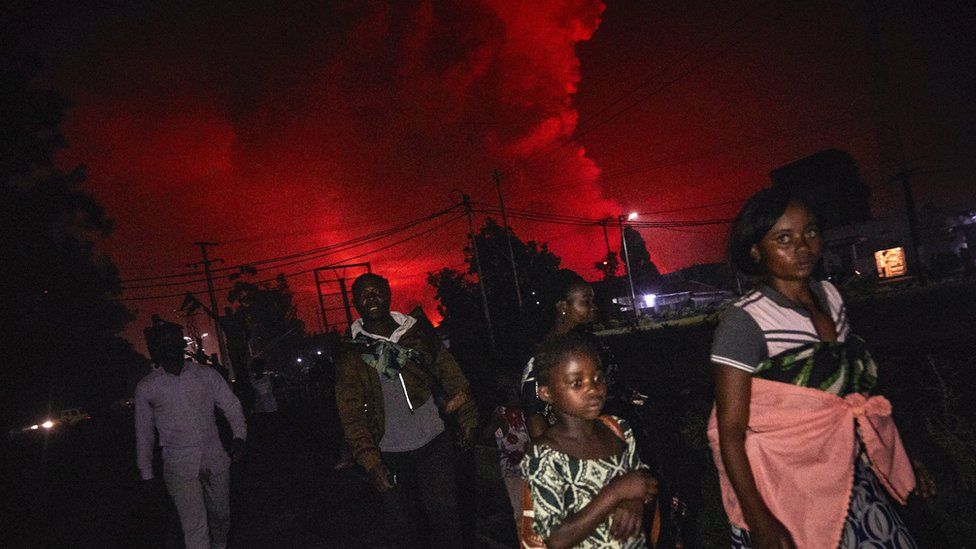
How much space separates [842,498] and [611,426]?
0.90 meters

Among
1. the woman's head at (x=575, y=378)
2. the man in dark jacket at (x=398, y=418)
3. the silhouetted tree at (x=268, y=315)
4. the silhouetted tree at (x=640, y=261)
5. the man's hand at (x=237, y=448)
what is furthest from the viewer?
the silhouetted tree at (x=268, y=315)

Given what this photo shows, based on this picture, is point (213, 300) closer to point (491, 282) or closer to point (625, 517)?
point (491, 282)

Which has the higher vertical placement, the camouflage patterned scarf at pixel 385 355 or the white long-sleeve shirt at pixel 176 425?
the camouflage patterned scarf at pixel 385 355

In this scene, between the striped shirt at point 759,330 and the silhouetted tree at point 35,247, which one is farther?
the silhouetted tree at point 35,247

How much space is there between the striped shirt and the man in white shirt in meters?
4.22

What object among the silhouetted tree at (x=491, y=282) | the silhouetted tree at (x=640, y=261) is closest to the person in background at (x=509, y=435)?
the silhouetted tree at (x=491, y=282)

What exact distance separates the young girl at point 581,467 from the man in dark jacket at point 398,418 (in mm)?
1423

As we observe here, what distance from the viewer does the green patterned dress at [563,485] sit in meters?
2.17

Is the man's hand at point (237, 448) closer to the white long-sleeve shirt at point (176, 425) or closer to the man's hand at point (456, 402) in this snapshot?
the white long-sleeve shirt at point (176, 425)

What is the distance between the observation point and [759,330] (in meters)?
1.98

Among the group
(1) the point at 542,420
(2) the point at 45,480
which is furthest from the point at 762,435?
(2) the point at 45,480

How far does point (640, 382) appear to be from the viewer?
791 cm

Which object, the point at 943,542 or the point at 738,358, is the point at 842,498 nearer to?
the point at 738,358

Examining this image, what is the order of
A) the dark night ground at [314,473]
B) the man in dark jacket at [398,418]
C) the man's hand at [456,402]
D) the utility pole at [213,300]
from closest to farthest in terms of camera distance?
the man in dark jacket at [398,418]
the man's hand at [456,402]
the dark night ground at [314,473]
the utility pole at [213,300]
